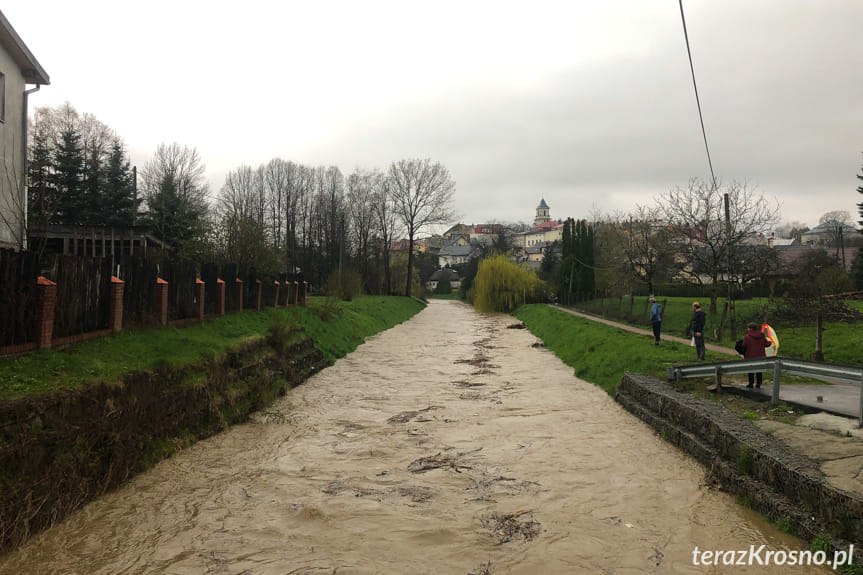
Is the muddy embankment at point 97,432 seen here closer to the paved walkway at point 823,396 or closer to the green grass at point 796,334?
the paved walkway at point 823,396

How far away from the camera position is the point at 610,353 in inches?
673

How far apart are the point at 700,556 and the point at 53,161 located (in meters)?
38.7

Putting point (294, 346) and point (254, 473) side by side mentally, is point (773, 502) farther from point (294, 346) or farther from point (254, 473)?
point (294, 346)

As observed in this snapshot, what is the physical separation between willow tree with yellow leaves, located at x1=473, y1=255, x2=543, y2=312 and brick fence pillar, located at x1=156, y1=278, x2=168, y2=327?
38.8 metres

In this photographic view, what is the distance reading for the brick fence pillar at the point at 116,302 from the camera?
33.5 ft

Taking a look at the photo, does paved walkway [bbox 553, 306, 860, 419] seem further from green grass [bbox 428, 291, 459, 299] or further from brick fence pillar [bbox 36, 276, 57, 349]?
green grass [bbox 428, 291, 459, 299]

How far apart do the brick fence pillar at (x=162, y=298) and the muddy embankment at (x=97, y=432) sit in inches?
68.8

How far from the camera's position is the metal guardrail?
24.0 feet

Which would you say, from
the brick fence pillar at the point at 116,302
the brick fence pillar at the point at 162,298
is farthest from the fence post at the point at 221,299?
the brick fence pillar at the point at 116,302

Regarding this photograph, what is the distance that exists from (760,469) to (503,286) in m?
43.0

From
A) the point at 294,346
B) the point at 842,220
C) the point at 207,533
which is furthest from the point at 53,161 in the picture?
the point at 842,220

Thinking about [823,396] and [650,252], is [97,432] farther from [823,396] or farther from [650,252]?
[650,252]

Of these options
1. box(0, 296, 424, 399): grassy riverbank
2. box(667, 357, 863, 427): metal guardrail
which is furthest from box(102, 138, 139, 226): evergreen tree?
box(667, 357, 863, 427): metal guardrail

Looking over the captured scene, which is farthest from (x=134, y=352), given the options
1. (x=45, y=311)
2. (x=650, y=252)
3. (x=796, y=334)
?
(x=650, y=252)
